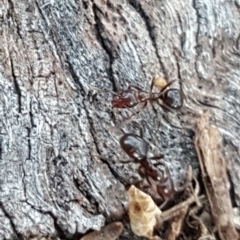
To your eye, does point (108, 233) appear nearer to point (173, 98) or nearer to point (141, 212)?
point (141, 212)

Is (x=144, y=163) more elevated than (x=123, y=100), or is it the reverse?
(x=123, y=100)

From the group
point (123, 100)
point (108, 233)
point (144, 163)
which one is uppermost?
point (123, 100)

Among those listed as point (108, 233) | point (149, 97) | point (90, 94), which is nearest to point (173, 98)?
point (149, 97)

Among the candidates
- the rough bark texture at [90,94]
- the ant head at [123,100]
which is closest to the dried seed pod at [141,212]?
the rough bark texture at [90,94]

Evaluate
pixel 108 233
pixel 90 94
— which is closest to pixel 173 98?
pixel 90 94

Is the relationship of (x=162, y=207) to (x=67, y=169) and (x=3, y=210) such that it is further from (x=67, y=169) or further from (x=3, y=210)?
(x=3, y=210)

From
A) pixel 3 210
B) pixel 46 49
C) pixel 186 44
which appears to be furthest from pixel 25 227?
pixel 186 44
